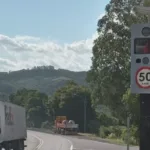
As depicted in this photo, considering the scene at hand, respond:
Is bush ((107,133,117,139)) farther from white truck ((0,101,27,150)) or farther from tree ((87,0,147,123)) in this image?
white truck ((0,101,27,150))

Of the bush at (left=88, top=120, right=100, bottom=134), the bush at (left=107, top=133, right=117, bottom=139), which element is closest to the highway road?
the bush at (left=107, top=133, right=117, bottom=139)

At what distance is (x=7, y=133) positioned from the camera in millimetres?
29266

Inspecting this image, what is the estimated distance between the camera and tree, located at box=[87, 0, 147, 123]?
196ft

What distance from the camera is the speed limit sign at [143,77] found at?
8.84 meters

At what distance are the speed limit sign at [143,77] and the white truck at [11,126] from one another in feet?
64.9

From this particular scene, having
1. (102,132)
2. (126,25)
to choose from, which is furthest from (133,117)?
(102,132)

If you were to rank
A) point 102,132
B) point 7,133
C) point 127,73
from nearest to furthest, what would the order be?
point 7,133, point 127,73, point 102,132

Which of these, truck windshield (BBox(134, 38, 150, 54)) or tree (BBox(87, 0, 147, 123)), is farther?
tree (BBox(87, 0, 147, 123))

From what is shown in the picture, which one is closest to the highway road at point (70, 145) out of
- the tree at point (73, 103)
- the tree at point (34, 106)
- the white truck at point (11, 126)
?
the white truck at point (11, 126)

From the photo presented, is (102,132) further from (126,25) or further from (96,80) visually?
(126,25)

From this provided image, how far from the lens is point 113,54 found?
59906 millimetres

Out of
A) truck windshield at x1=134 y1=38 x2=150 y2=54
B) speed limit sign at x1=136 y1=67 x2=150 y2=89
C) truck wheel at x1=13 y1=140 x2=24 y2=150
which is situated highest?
truck windshield at x1=134 y1=38 x2=150 y2=54

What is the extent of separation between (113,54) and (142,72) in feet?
168

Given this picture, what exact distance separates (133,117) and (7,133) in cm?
1995
